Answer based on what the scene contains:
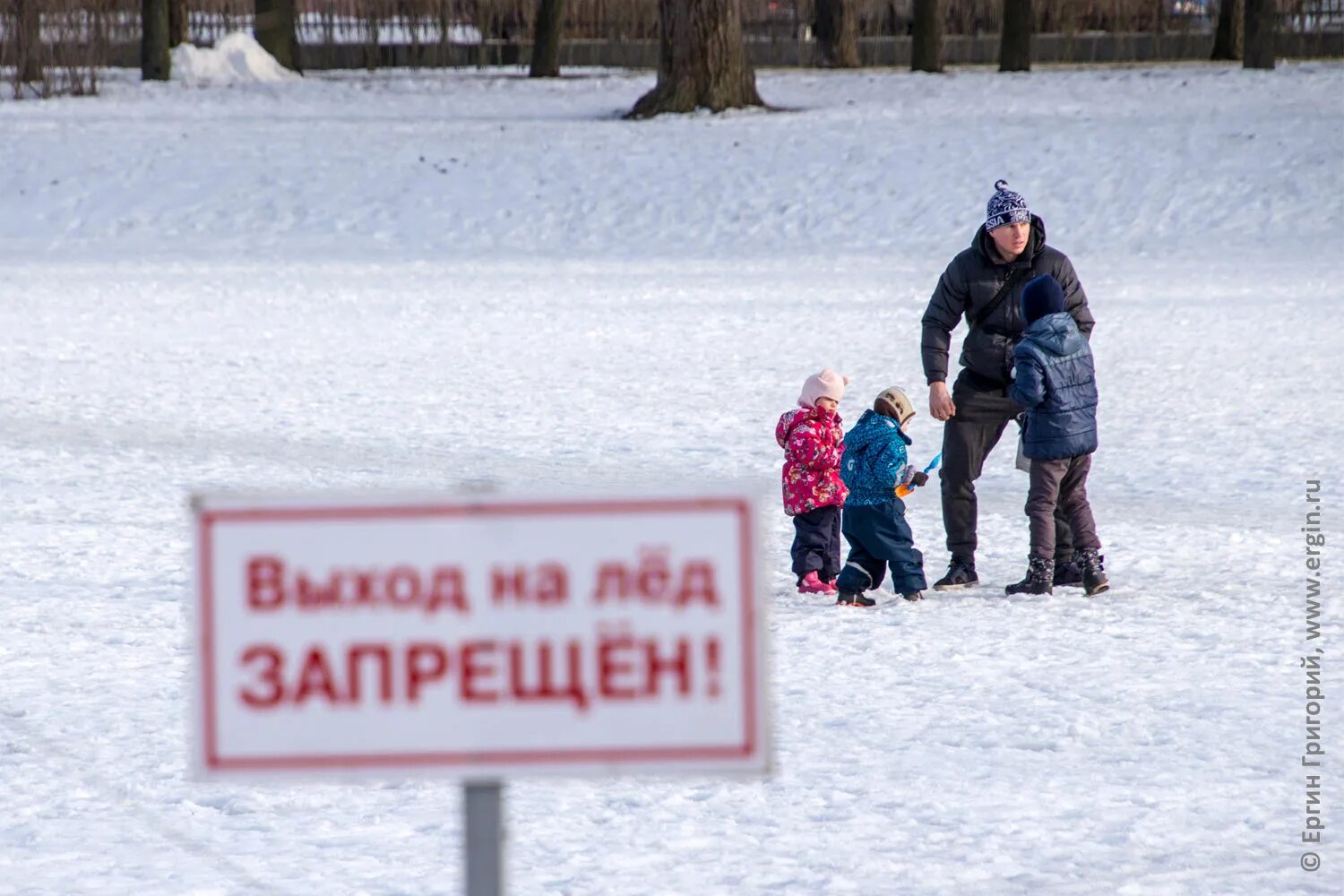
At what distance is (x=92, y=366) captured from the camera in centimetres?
1271

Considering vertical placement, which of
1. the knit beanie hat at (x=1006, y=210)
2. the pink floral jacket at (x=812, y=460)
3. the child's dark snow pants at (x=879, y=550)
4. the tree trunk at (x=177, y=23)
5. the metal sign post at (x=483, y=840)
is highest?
the tree trunk at (x=177, y=23)

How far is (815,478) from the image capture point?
281 inches

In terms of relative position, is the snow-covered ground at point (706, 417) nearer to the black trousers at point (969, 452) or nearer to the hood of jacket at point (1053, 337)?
the black trousers at point (969, 452)

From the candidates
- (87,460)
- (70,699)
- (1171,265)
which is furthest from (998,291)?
(1171,265)

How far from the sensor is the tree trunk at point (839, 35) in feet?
122

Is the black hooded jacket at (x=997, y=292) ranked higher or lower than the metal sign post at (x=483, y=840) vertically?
higher

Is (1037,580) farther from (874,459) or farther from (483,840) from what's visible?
(483,840)

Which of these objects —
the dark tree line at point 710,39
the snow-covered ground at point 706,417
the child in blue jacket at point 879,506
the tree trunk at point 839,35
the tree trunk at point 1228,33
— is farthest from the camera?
the tree trunk at point 839,35

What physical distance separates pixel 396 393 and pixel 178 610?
5.13 m

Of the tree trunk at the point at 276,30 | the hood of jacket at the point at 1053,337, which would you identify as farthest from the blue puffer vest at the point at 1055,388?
the tree trunk at the point at 276,30

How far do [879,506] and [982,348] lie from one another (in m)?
0.71

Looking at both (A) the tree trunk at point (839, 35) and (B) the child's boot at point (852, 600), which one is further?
(A) the tree trunk at point (839, 35)

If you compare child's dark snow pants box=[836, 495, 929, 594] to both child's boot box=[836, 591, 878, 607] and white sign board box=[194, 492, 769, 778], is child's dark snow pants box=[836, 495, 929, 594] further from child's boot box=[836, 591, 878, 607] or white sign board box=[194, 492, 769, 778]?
white sign board box=[194, 492, 769, 778]

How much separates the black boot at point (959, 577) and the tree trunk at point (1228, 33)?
105 feet
